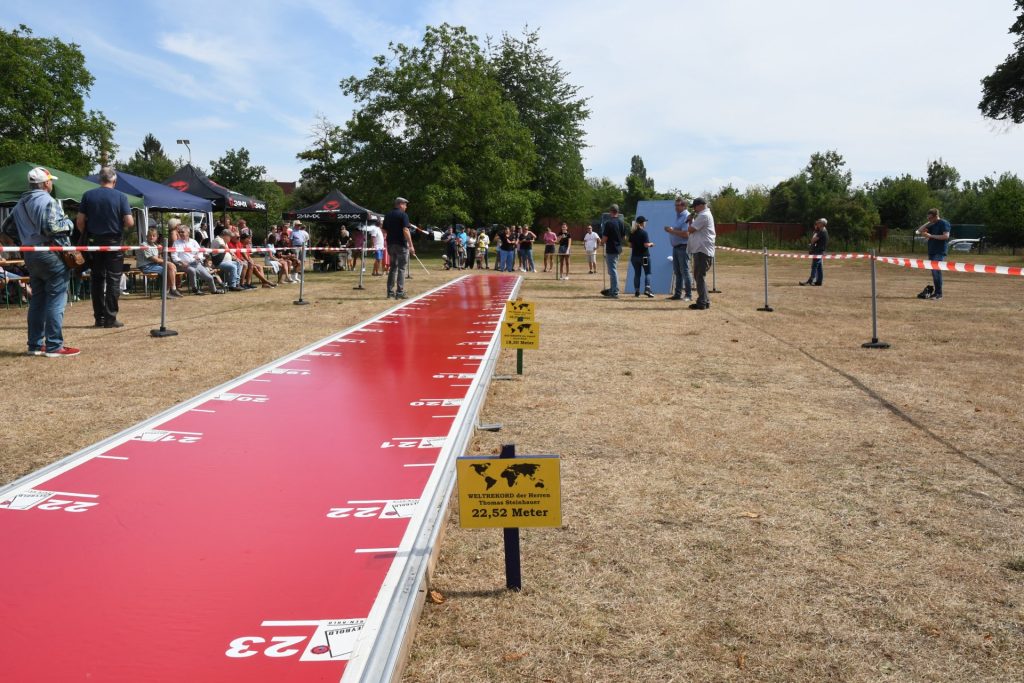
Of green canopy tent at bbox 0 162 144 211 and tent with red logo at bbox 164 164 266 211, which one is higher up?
tent with red logo at bbox 164 164 266 211

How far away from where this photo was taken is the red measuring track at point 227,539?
260 centimetres

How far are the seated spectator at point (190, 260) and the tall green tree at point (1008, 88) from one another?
34139mm

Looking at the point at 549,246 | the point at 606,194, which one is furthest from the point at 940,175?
the point at 549,246

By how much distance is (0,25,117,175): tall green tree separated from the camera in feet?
154

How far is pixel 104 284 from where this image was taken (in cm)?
1112

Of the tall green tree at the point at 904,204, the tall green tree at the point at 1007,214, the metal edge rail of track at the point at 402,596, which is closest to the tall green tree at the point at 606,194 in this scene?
the tall green tree at the point at 904,204

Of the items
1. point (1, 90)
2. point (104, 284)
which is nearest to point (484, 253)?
point (104, 284)

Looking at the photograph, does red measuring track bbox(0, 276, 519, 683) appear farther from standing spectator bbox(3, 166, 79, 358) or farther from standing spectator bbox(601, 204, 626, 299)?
standing spectator bbox(601, 204, 626, 299)

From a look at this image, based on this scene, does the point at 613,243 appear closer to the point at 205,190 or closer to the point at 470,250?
the point at 205,190

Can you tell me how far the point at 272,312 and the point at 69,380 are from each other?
21.0 feet

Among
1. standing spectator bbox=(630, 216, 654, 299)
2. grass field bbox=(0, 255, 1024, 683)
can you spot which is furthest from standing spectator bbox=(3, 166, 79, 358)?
standing spectator bbox=(630, 216, 654, 299)

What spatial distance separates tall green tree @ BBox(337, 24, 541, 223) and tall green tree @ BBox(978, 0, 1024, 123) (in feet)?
71.8

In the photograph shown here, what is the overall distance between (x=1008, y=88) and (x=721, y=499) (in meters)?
38.8

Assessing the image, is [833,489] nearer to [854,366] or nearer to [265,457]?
[265,457]
